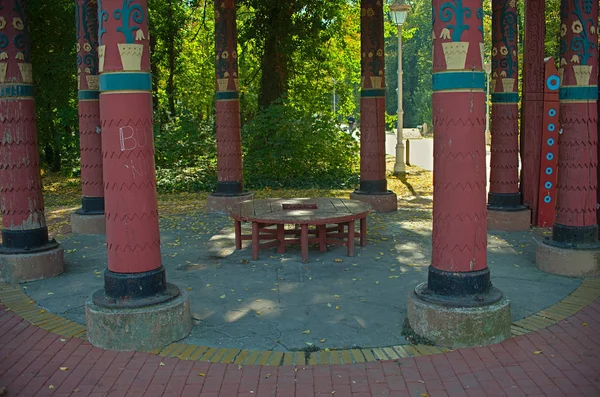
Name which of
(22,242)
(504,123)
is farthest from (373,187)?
(22,242)

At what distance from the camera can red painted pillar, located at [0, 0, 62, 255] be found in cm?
705

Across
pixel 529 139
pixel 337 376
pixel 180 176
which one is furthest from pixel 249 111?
pixel 337 376

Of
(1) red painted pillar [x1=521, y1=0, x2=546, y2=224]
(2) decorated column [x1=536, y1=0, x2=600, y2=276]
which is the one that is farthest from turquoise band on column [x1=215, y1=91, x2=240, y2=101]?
(2) decorated column [x1=536, y1=0, x2=600, y2=276]

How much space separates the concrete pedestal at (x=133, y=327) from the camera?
5062mm

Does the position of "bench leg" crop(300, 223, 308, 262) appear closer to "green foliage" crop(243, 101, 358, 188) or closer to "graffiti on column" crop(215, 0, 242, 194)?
"graffiti on column" crop(215, 0, 242, 194)

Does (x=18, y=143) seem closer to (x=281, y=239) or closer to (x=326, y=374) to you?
(x=281, y=239)

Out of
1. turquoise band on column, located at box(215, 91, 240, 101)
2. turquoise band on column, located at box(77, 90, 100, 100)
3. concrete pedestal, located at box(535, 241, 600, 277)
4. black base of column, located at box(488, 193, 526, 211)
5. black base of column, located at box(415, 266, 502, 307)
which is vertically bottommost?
concrete pedestal, located at box(535, 241, 600, 277)

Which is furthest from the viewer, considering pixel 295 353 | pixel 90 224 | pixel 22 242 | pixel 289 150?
pixel 289 150

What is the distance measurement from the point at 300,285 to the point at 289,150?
32.6 ft

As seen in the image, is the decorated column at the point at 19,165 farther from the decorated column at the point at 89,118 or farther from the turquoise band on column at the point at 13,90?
the decorated column at the point at 89,118

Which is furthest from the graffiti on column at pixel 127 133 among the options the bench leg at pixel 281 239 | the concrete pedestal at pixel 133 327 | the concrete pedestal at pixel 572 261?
the concrete pedestal at pixel 572 261

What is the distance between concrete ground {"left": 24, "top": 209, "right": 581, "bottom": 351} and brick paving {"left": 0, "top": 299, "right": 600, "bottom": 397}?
0.48 m

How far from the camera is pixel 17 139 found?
7.14 metres

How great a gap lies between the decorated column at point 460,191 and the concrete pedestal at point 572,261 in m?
2.25
